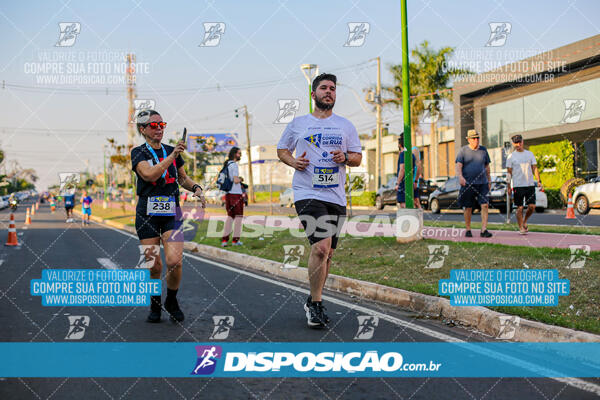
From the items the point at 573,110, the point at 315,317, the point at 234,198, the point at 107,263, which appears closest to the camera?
the point at 315,317

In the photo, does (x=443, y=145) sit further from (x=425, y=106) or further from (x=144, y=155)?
(x=144, y=155)

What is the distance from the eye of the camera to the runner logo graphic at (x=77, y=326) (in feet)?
16.0

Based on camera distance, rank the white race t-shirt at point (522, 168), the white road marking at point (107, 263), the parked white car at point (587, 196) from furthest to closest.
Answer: the parked white car at point (587, 196), the white race t-shirt at point (522, 168), the white road marking at point (107, 263)

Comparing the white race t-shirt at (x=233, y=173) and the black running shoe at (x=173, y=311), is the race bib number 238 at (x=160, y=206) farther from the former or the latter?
the white race t-shirt at (x=233, y=173)

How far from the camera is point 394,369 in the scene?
158 inches

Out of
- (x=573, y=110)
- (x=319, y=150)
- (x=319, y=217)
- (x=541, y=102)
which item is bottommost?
(x=319, y=217)

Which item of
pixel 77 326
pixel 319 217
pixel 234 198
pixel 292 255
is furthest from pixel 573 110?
pixel 77 326

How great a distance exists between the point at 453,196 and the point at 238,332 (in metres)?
20.4

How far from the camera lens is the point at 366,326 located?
17.1ft

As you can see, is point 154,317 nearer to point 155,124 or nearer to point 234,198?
point 155,124

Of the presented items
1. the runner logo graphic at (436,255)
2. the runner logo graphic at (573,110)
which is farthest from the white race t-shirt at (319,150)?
the runner logo graphic at (573,110)

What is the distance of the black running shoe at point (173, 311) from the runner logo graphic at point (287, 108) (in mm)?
15089

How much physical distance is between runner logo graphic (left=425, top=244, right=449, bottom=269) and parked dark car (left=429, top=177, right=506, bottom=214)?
1394 centimetres

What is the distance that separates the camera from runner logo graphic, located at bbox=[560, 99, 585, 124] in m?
30.9
